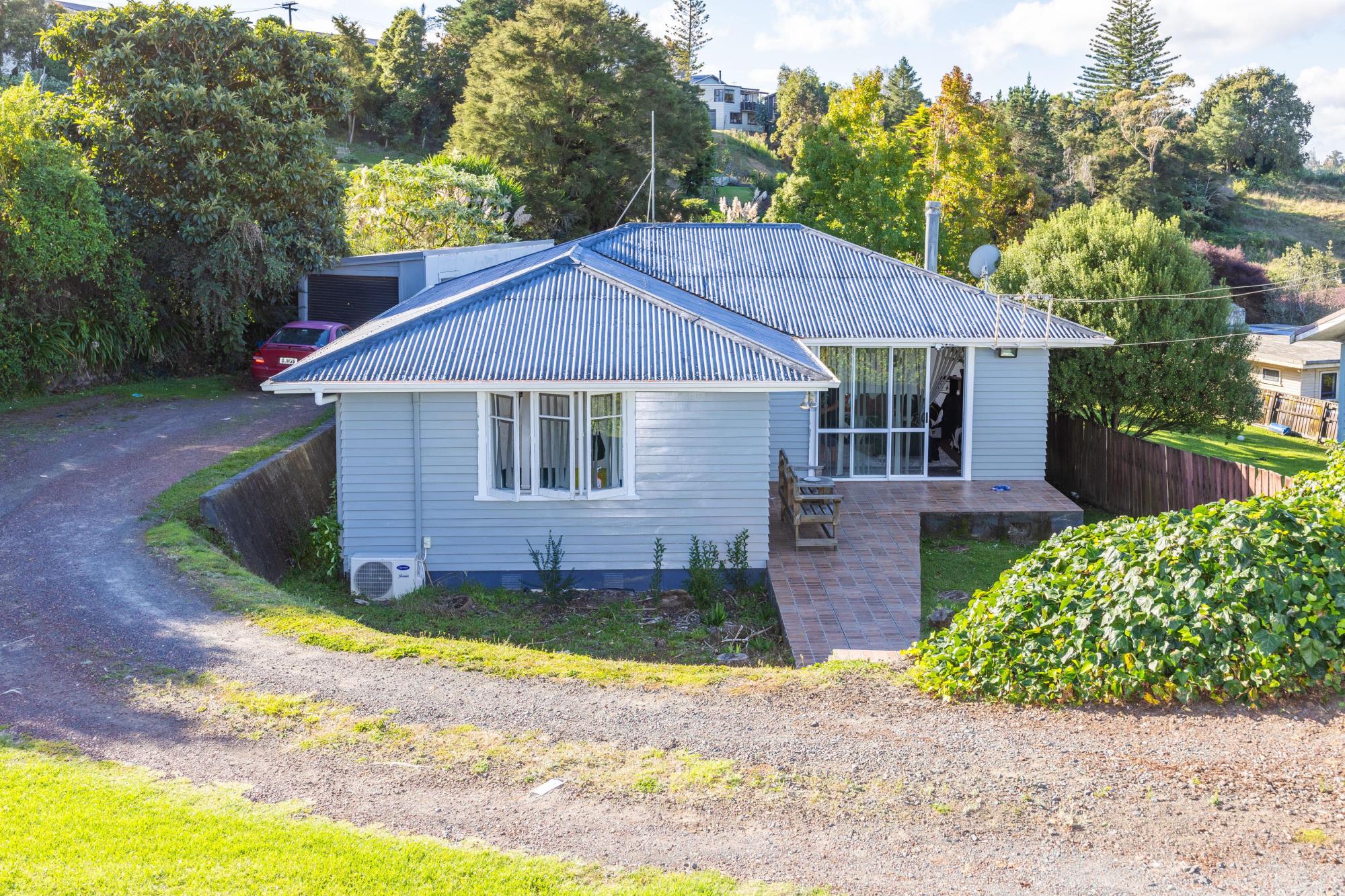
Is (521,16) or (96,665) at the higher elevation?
(521,16)

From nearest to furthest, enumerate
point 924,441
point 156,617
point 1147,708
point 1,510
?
point 1147,708
point 156,617
point 1,510
point 924,441

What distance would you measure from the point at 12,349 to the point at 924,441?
15.6m

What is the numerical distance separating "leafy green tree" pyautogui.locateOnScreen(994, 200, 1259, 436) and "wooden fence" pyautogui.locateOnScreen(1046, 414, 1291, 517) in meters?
1.02

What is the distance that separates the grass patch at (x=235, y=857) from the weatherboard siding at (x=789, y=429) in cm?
1161

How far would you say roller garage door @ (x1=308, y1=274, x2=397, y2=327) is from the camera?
24594mm

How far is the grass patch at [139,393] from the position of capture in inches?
786

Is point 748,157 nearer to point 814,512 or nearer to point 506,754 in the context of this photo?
point 814,512

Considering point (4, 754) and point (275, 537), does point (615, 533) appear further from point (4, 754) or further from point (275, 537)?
point (4, 754)

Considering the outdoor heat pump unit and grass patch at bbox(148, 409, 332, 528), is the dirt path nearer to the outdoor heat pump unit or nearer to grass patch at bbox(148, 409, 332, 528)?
the outdoor heat pump unit

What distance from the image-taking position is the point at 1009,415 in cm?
1722

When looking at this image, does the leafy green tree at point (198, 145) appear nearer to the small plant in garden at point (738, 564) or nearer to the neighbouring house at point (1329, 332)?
the small plant in garden at point (738, 564)

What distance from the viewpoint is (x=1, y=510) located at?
43.4ft

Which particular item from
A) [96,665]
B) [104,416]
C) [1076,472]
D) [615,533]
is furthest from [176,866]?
[1076,472]

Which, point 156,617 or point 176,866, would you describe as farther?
point 156,617
